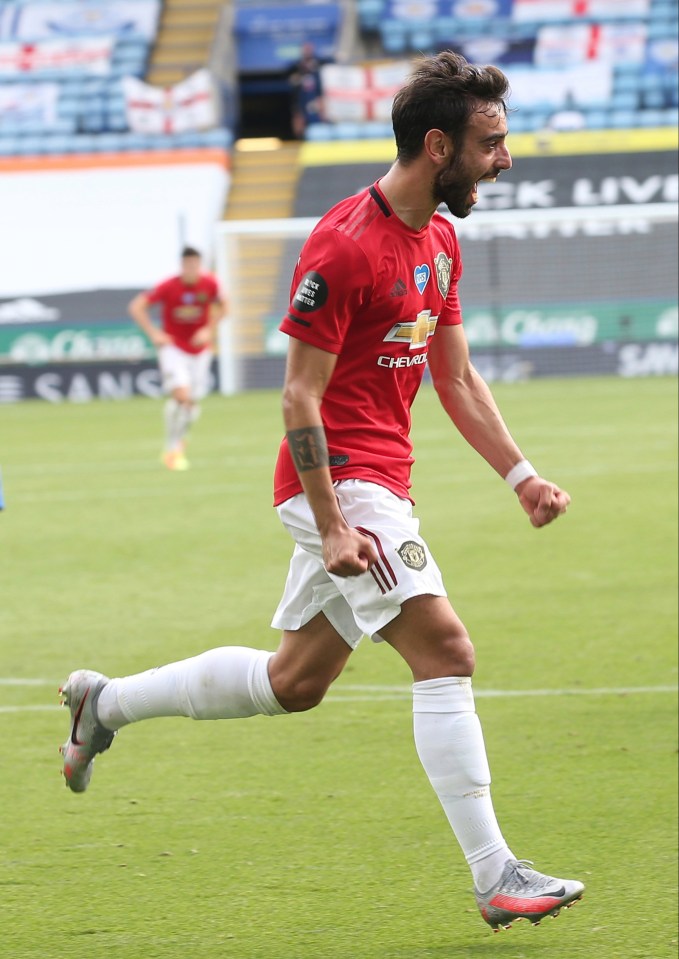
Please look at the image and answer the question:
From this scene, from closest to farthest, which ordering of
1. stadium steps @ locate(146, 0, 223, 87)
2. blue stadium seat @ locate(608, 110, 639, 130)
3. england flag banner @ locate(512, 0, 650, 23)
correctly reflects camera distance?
blue stadium seat @ locate(608, 110, 639, 130), england flag banner @ locate(512, 0, 650, 23), stadium steps @ locate(146, 0, 223, 87)

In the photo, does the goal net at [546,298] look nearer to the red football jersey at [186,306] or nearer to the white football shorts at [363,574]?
the red football jersey at [186,306]

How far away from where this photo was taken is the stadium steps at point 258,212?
22812mm

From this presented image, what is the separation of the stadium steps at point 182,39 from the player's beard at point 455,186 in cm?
2680

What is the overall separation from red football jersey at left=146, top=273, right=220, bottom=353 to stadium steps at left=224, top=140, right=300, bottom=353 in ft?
22.1

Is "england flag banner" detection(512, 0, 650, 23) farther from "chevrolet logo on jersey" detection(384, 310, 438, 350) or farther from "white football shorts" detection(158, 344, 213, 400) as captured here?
"chevrolet logo on jersey" detection(384, 310, 438, 350)

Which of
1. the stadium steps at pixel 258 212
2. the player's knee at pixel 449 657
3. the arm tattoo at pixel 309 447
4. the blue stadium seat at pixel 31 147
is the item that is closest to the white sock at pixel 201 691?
the player's knee at pixel 449 657

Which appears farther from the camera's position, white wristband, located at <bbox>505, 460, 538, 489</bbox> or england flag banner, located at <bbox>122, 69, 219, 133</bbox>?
england flag banner, located at <bbox>122, 69, 219, 133</bbox>

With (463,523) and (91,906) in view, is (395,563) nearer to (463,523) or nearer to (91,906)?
(91,906)

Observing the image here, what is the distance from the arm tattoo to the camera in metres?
3.48

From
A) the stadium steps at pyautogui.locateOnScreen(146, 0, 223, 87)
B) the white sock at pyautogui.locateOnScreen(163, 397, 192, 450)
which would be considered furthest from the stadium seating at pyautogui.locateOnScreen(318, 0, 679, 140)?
the white sock at pyautogui.locateOnScreen(163, 397, 192, 450)

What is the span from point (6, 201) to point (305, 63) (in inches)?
241

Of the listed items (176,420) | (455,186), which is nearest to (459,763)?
(455,186)

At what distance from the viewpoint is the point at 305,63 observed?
28.1 m

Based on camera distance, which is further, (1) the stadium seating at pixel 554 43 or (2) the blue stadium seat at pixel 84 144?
(2) the blue stadium seat at pixel 84 144
